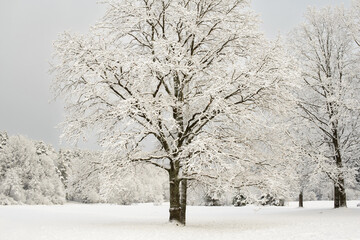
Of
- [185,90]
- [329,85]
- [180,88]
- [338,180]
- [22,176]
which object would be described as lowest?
[22,176]

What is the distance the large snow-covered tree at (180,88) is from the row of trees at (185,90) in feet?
0.14

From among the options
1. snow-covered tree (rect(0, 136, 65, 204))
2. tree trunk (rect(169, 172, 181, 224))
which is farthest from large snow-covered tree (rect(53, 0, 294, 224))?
snow-covered tree (rect(0, 136, 65, 204))

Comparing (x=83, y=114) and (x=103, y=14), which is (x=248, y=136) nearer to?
(x=83, y=114)

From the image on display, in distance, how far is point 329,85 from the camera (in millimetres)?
20094

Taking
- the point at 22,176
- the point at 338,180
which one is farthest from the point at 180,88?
the point at 22,176

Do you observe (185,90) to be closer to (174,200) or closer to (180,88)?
(180,88)

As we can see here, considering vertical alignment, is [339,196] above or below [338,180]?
below

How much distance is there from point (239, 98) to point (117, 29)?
567 centimetres

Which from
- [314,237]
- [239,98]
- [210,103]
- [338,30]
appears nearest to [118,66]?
[210,103]

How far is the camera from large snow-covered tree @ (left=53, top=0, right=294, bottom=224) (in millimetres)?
12328

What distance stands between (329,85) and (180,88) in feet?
34.2

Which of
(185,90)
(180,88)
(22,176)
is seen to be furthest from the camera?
(22,176)

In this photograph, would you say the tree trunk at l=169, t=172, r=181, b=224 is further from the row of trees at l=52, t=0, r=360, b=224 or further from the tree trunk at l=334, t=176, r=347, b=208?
the tree trunk at l=334, t=176, r=347, b=208

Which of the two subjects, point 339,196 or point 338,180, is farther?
point 339,196
